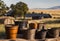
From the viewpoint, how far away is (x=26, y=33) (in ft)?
31.0

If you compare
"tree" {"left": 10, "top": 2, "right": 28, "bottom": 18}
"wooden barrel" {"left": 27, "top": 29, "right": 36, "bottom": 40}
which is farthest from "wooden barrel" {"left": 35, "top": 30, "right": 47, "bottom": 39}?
"tree" {"left": 10, "top": 2, "right": 28, "bottom": 18}

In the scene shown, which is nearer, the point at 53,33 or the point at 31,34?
the point at 31,34

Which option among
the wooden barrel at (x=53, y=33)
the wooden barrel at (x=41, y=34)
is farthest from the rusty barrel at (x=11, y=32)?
the wooden barrel at (x=53, y=33)

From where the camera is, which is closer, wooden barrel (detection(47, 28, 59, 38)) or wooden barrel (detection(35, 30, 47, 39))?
wooden barrel (detection(35, 30, 47, 39))

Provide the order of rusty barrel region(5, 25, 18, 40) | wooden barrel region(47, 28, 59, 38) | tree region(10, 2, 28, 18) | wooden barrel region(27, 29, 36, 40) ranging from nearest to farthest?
rusty barrel region(5, 25, 18, 40) < wooden barrel region(27, 29, 36, 40) < wooden barrel region(47, 28, 59, 38) < tree region(10, 2, 28, 18)

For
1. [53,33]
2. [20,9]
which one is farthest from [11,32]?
[20,9]

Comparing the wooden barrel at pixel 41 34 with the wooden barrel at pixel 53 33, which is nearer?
the wooden barrel at pixel 41 34

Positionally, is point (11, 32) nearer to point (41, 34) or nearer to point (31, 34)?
point (31, 34)

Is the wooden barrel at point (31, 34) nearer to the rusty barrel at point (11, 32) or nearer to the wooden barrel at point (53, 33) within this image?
the rusty barrel at point (11, 32)

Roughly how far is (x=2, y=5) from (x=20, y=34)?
30717 millimetres

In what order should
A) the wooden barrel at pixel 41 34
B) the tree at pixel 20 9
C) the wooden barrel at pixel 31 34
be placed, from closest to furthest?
the wooden barrel at pixel 31 34 → the wooden barrel at pixel 41 34 → the tree at pixel 20 9

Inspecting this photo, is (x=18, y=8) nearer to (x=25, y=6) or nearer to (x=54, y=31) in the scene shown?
(x=25, y=6)

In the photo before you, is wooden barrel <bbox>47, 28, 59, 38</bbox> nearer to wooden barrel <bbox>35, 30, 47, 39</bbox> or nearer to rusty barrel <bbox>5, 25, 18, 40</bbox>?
wooden barrel <bbox>35, 30, 47, 39</bbox>

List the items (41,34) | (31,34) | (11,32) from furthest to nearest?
1. (41,34)
2. (31,34)
3. (11,32)
